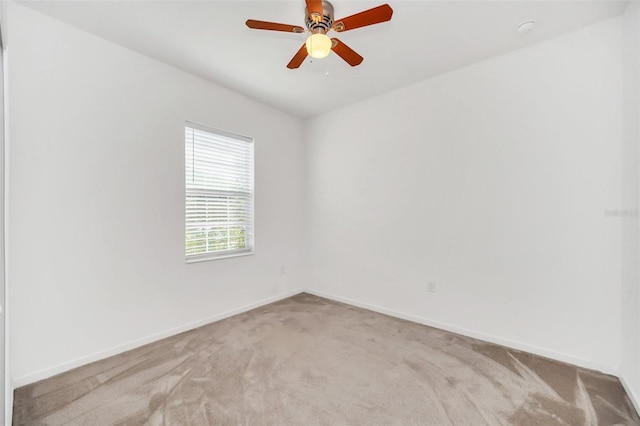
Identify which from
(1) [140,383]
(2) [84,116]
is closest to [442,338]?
(1) [140,383]

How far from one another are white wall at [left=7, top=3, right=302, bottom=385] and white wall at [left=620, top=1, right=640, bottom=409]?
11.7 ft

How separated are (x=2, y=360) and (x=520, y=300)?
3.59m

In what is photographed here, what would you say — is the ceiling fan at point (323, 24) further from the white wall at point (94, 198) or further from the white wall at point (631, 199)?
the white wall at point (631, 199)

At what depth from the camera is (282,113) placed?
4074mm

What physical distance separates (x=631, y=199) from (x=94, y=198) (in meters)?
4.15

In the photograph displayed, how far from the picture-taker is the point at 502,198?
2.67 m

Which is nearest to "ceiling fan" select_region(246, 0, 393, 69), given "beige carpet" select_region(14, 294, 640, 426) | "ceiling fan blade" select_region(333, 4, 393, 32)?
"ceiling fan blade" select_region(333, 4, 393, 32)

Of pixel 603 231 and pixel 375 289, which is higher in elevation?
pixel 603 231

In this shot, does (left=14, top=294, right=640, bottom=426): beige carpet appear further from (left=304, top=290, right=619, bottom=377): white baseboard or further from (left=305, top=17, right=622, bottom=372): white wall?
(left=305, top=17, right=622, bottom=372): white wall

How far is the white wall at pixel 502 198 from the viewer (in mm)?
2229

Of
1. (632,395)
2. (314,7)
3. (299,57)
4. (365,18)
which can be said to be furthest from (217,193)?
(632,395)

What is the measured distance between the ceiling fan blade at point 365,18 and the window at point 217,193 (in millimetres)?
2059

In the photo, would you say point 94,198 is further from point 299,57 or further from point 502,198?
point 502,198

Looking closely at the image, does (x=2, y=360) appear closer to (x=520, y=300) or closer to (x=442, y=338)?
(x=442, y=338)
